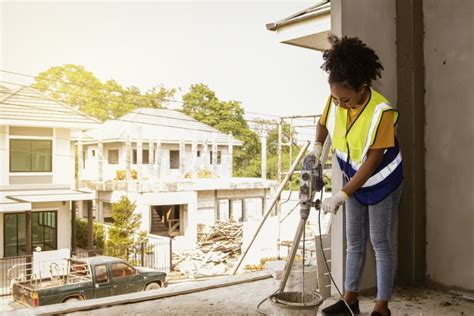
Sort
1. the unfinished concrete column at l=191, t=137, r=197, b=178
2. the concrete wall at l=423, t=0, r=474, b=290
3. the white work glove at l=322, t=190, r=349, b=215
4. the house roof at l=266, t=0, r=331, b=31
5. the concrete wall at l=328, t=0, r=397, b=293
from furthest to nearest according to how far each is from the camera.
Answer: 1. the unfinished concrete column at l=191, t=137, r=197, b=178
2. the house roof at l=266, t=0, r=331, b=31
3. the concrete wall at l=423, t=0, r=474, b=290
4. the concrete wall at l=328, t=0, r=397, b=293
5. the white work glove at l=322, t=190, r=349, b=215

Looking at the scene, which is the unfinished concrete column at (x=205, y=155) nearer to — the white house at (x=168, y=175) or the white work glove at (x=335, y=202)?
the white house at (x=168, y=175)

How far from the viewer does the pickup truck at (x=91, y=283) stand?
22.4 ft

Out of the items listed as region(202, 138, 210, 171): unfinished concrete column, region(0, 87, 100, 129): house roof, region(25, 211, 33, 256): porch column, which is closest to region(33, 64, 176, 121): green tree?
region(202, 138, 210, 171): unfinished concrete column

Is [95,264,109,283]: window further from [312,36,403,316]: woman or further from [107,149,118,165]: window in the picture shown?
[107,149,118,165]: window

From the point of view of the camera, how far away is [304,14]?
10.8 ft

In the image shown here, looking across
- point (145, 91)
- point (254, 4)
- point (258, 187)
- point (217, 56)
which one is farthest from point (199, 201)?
point (254, 4)

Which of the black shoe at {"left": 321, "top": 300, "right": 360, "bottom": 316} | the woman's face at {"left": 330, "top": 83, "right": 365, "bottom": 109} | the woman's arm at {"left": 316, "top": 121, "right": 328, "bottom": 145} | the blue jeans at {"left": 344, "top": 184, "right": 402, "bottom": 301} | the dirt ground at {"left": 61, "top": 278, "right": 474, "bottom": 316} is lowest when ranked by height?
the dirt ground at {"left": 61, "top": 278, "right": 474, "bottom": 316}

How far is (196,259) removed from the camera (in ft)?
40.1

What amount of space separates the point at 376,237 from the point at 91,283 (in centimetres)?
645

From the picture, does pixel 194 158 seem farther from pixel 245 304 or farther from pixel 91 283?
pixel 245 304

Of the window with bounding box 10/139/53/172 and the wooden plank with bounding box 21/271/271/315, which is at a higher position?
the window with bounding box 10/139/53/172

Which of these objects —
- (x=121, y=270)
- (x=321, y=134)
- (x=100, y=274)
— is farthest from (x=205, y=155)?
(x=321, y=134)

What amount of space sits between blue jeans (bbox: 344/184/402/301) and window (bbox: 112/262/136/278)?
635 cm

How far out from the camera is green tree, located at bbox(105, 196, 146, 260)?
37.8 ft
